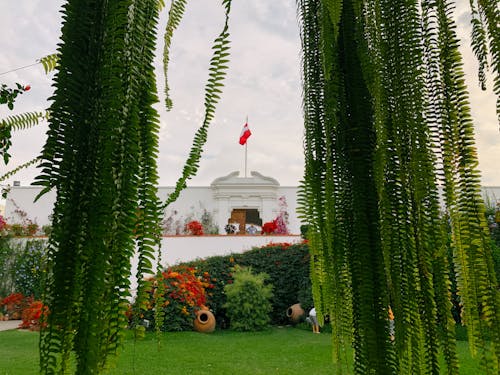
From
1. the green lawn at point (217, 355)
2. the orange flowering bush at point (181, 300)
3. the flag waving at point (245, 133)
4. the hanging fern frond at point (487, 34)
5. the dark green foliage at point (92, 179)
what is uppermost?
the flag waving at point (245, 133)

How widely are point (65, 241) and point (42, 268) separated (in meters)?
0.07

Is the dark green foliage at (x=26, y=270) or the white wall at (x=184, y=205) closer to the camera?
the dark green foliage at (x=26, y=270)

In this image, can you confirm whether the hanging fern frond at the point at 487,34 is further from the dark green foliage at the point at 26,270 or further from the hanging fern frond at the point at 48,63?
the dark green foliage at the point at 26,270

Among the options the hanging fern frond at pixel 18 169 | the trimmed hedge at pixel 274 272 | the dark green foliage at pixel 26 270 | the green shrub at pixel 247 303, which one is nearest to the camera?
the hanging fern frond at pixel 18 169

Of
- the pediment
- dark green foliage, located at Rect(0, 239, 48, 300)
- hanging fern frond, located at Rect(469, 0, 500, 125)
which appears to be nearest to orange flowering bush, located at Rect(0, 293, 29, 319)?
dark green foliage, located at Rect(0, 239, 48, 300)

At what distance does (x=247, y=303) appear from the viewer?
610cm

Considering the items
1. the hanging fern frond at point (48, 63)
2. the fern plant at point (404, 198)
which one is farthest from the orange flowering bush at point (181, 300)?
the fern plant at point (404, 198)

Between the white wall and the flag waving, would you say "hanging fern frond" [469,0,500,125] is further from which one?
the white wall

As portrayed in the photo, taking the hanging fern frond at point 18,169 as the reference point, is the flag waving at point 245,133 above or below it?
above

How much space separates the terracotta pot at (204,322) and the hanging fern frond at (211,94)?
5.74 meters

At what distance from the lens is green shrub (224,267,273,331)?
6.11m

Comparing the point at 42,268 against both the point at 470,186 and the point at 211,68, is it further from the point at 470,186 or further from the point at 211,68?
the point at 470,186

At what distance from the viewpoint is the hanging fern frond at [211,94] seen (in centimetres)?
62

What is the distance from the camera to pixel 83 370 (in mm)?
466
